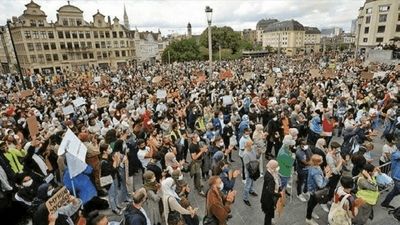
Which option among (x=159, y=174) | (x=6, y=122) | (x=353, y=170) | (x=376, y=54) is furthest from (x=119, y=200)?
(x=376, y=54)

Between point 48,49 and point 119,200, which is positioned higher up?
point 48,49

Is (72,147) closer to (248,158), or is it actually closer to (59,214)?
(59,214)

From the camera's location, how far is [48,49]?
176ft

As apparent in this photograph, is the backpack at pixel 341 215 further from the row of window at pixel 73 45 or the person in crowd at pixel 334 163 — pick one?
the row of window at pixel 73 45

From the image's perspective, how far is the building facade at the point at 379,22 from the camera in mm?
54969

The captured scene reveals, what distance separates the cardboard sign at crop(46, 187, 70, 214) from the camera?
3.49m

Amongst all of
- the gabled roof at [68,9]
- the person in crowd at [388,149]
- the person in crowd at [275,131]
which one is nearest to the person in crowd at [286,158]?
the person in crowd at [275,131]

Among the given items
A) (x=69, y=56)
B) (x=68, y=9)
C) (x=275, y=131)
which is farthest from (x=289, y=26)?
(x=275, y=131)

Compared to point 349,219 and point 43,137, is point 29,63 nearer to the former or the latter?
point 43,137

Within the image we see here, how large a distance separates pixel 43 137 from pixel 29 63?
54.6 meters

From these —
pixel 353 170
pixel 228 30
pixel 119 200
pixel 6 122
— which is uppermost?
pixel 228 30

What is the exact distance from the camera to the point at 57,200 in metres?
A: 3.63

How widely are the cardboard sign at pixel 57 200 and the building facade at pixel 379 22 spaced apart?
63.7 m

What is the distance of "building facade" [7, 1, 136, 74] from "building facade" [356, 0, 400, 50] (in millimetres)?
54107
